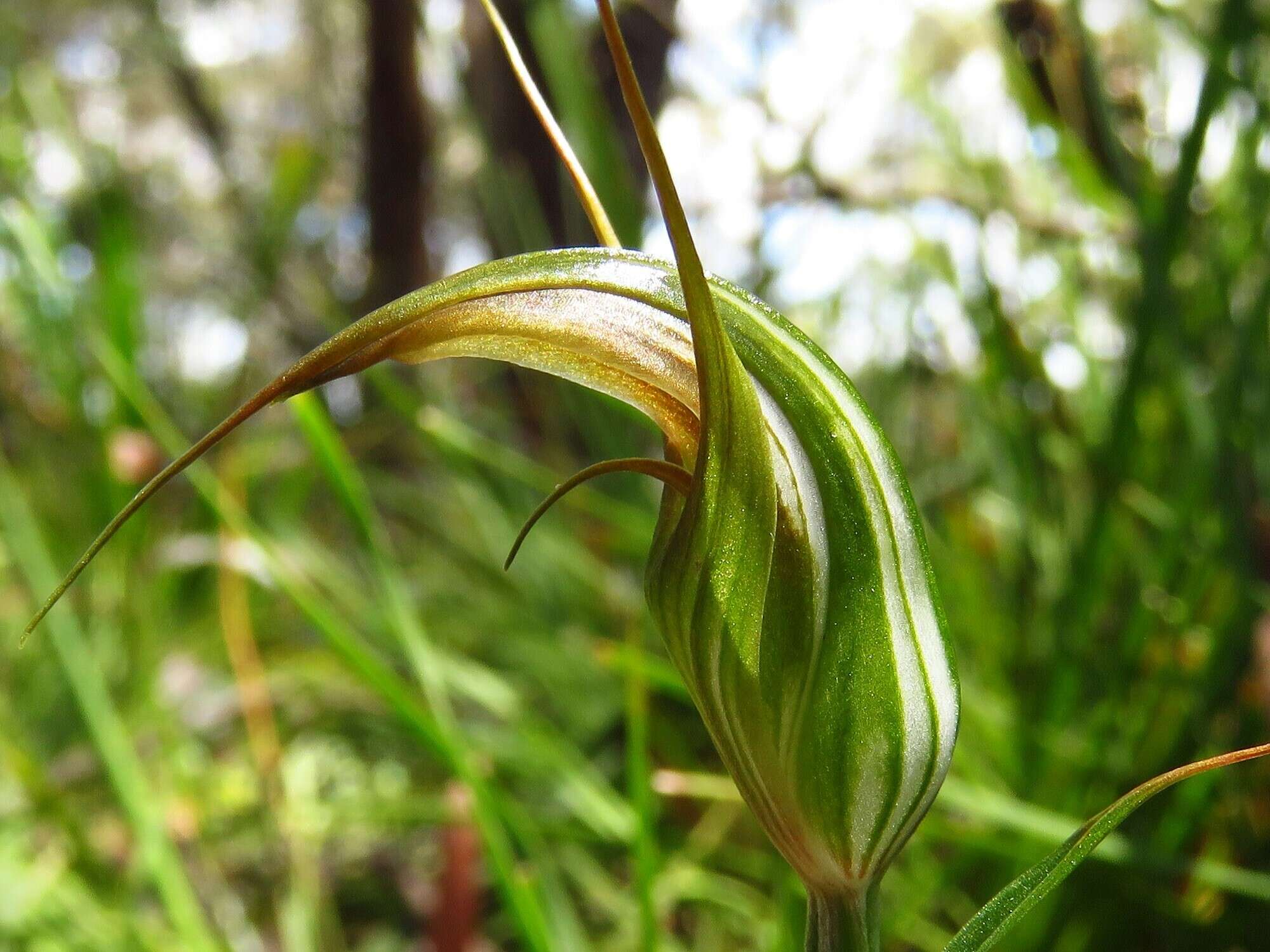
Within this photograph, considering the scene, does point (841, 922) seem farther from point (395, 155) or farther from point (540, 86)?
point (395, 155)

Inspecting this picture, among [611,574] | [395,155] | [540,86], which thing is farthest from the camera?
[395,155]

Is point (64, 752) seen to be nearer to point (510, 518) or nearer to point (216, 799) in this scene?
point (216, 799)

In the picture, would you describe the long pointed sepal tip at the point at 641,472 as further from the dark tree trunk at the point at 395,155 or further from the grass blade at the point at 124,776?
the dark tree trunk at the point at 395,155

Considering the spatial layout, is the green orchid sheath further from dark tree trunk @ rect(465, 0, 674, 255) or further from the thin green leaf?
dark tree trunk @ rect(465, 0, 674, 255)

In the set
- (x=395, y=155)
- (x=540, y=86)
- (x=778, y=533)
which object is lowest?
A: (x=778, y=533)

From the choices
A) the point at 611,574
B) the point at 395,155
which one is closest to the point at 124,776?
the point at 611,574

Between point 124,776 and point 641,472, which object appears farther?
point 124,776
